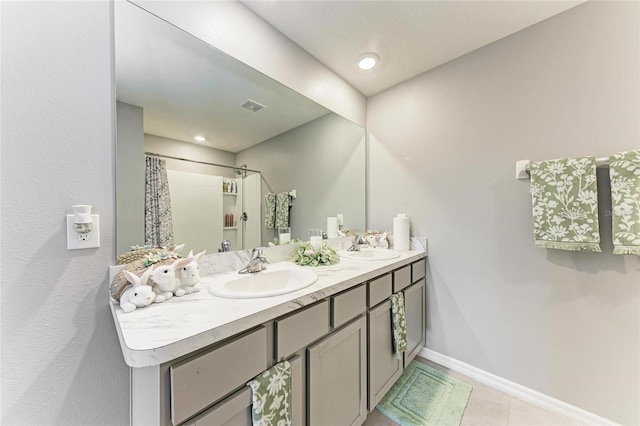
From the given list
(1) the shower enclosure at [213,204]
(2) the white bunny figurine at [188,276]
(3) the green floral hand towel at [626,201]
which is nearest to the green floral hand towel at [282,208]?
(1) the shower enclosure at [213,204]

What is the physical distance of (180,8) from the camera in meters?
1.12

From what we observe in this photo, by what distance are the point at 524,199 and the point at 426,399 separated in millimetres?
1419

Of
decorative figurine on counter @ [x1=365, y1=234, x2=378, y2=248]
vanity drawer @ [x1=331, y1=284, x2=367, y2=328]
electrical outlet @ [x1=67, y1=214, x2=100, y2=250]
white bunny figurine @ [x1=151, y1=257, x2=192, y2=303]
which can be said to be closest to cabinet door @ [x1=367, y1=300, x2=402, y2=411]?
vanity drawer @ [x1=331, y1=284, x2=367, y2=328]

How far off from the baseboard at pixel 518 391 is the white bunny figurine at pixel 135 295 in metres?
2.00

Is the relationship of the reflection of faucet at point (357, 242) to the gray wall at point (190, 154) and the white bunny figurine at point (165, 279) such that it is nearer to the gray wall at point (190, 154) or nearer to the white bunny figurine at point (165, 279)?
the gray wall at point (190, 154)

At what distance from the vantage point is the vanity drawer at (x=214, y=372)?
0.62m

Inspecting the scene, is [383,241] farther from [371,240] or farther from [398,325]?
[398,325]

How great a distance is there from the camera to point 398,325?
1.48 m

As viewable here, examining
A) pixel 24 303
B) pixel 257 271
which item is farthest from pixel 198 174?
pixel 24 303

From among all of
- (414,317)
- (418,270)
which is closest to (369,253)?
(418,270)

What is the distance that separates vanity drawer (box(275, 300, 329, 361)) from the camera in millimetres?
864

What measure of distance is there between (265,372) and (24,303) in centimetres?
82

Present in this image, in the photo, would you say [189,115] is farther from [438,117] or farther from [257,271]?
[438,117]

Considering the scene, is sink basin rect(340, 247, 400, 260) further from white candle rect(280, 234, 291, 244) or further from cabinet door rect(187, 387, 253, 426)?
cabinet door rect(187, 387, 253, 426)
